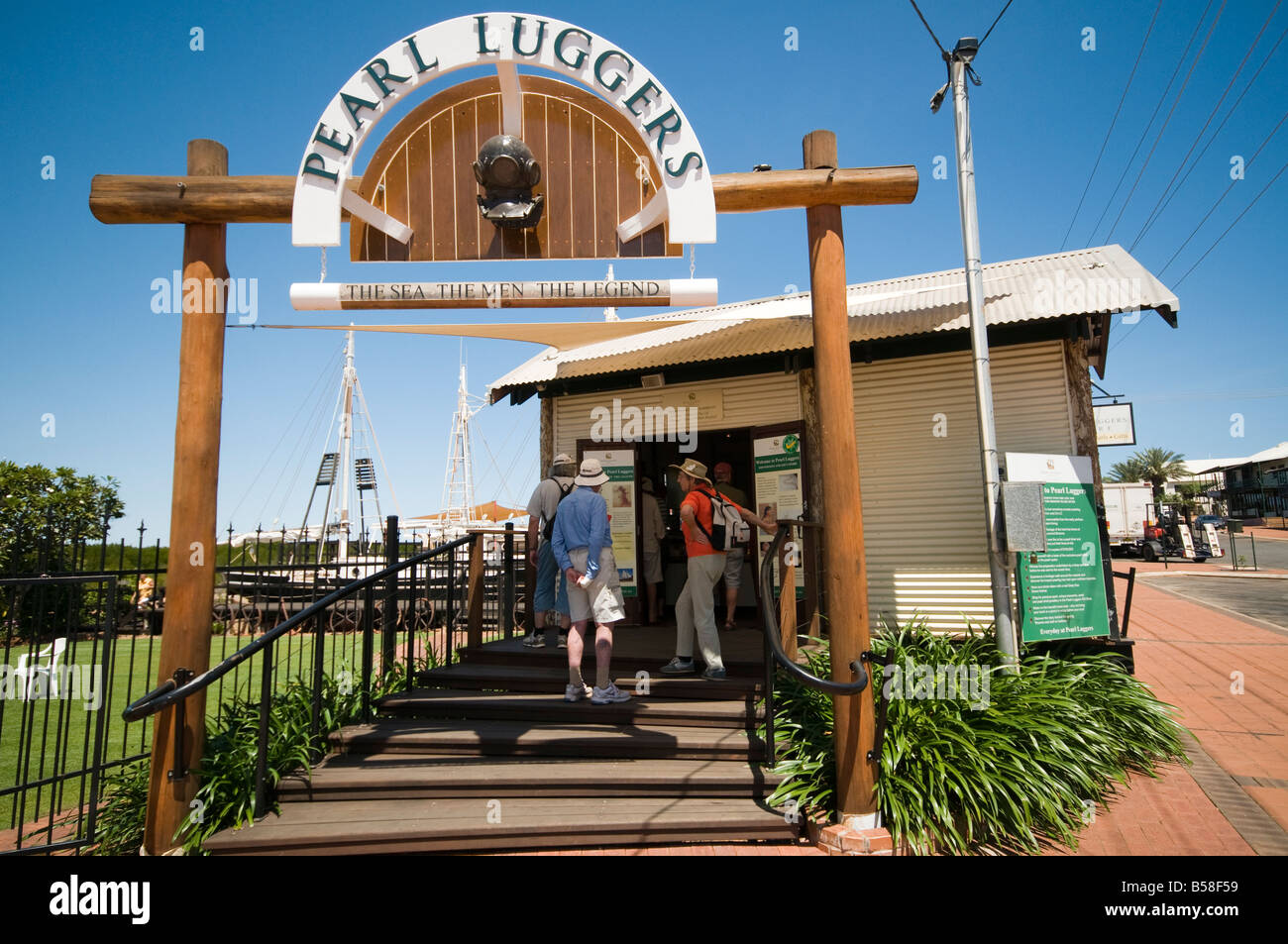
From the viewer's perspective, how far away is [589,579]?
521cm

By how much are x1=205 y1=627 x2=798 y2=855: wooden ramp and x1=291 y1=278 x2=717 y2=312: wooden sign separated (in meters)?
2.76

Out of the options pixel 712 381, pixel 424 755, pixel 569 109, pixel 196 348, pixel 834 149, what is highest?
pixel 569 109

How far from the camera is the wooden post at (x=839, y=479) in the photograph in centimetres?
439

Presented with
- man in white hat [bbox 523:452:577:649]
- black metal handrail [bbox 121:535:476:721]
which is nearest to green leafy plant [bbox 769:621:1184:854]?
man in white hat [bbox 523:452:577:649]

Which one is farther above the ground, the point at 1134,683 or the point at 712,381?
the point at 712,381

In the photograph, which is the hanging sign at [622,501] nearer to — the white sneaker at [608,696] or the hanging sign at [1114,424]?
the white sneaker at [608,696]

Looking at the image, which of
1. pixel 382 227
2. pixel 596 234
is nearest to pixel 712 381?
pixel 596 234

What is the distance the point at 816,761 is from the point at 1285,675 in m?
6.72

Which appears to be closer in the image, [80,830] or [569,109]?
[80,830]

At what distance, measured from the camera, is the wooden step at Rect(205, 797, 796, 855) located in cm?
411

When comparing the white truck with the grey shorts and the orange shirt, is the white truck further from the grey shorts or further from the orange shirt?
the orange shirt

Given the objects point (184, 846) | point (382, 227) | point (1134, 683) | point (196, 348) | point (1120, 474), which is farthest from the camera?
point (1120, 474)

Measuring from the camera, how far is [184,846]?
4.20m
